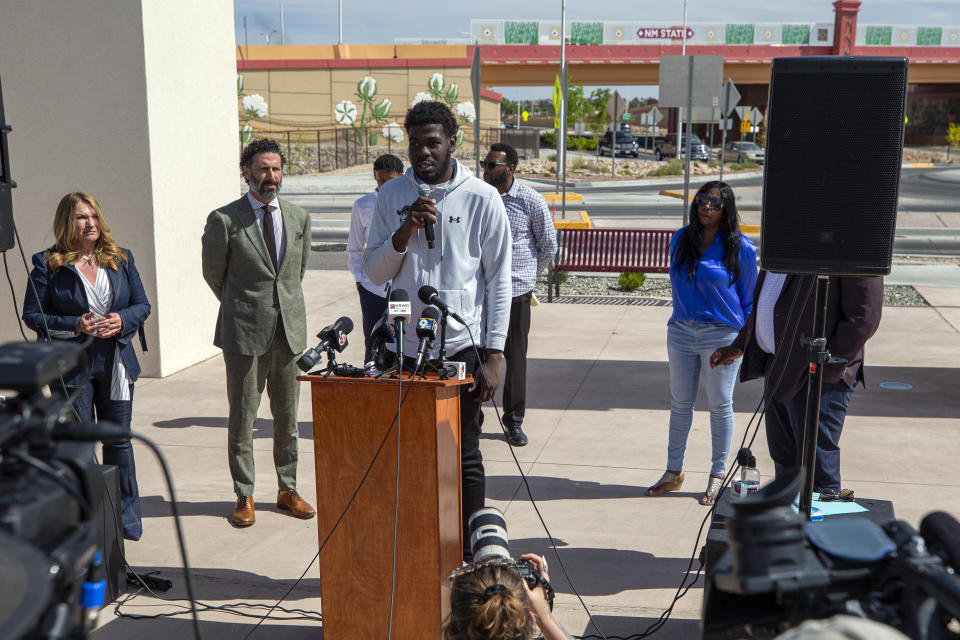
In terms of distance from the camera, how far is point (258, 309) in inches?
201

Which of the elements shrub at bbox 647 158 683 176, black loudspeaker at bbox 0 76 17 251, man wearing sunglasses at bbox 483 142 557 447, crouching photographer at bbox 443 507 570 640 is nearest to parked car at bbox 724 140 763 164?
shrub at bbox 647 158 683 176

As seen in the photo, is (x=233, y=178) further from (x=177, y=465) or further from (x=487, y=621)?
(x=487, y=621)

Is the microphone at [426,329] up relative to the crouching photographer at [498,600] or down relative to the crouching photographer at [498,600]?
up

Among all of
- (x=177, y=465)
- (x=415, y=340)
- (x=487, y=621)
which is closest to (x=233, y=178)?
(x=177, y=465)

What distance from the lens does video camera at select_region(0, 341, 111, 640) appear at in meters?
1.07

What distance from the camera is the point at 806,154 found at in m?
3.65

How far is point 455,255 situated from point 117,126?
4.89 meters

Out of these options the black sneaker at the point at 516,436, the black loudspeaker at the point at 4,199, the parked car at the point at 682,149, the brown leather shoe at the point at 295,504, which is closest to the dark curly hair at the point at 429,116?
the black loudspeaker at the point at 4,199

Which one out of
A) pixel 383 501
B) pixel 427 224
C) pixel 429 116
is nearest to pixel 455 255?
pixel 427 224

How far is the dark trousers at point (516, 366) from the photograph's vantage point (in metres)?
6.68

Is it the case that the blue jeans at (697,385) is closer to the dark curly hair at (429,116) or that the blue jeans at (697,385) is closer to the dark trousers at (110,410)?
the dark curly hair at (429,116)

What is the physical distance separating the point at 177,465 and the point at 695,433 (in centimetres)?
363

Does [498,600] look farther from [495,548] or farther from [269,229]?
[269,229]

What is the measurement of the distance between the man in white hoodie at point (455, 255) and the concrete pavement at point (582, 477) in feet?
3.06
